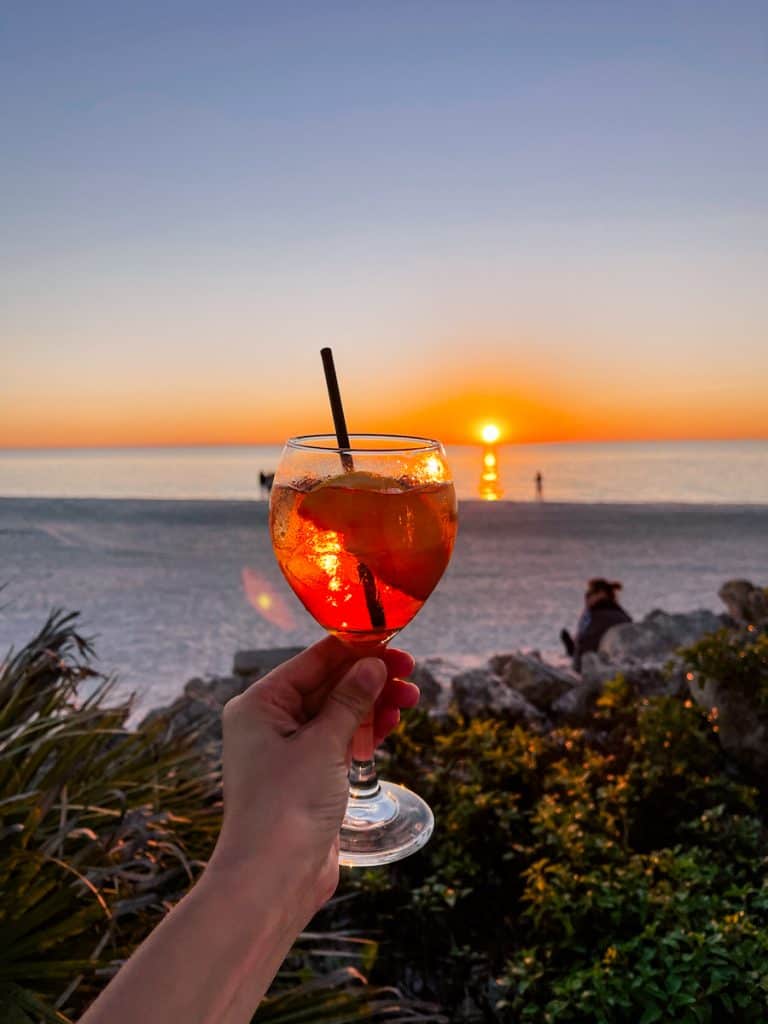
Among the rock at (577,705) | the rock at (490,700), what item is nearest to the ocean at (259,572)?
the rock at (490,700)

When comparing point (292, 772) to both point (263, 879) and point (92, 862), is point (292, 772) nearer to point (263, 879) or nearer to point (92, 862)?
point (263, 879)

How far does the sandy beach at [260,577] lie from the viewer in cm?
991

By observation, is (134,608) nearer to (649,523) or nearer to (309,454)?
(309,454)

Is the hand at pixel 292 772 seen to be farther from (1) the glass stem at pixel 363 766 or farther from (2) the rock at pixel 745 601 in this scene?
(2) the rock at pixel 745 601

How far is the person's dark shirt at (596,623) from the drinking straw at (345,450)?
6.05 metres

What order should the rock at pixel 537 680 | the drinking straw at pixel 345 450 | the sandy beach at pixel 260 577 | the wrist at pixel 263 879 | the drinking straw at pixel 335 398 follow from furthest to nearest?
the sandy beach at pixel 260 577, the rock at pixel 537 680, the drinking straw at pixel 335 398, the drinking straw at pixel 345 450, the wrist at pixel 263 879

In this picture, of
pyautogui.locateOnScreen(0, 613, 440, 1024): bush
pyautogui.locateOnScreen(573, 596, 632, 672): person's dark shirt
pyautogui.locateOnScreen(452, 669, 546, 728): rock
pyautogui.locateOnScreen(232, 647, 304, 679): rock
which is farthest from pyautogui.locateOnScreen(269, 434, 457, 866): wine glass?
pyautogui.locateOnScreen(573, 596, 632, 672): person's dark shirt

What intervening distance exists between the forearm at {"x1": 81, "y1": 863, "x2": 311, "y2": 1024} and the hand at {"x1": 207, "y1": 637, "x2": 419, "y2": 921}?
0.13 feet

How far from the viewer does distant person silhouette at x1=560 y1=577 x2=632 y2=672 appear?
768 cm

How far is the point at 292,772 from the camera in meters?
1.65

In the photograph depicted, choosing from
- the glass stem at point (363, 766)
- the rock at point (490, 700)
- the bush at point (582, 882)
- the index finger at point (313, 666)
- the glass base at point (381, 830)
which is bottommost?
the bush at point (582, 882)

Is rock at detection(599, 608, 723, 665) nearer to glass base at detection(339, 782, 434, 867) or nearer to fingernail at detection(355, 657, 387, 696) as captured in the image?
glass base at detection(339, 782, 434, 867)

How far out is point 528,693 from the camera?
562 cm

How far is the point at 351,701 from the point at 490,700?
3679 millimetres
